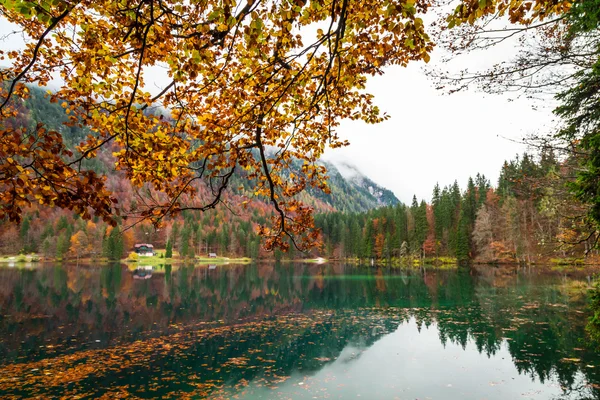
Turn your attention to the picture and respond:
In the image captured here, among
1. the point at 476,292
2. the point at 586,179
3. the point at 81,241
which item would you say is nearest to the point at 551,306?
the point at 476,292

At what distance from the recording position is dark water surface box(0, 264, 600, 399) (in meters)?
10.9

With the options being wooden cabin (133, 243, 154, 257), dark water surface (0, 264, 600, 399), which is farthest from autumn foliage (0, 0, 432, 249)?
wooden cabin (133, 243, 154, 257)

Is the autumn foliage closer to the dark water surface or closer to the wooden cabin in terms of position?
the dark water surface

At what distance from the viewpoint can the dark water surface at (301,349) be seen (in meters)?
10.9

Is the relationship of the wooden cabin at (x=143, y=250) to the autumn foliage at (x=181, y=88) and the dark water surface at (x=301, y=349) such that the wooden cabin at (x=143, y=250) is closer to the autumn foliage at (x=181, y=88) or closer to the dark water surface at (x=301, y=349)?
the dark water surface at (x=301, y=349)

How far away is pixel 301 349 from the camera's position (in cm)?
1556

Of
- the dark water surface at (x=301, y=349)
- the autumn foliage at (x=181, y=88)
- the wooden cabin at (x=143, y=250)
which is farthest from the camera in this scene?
the wooden cabin at (x=143, y=250)

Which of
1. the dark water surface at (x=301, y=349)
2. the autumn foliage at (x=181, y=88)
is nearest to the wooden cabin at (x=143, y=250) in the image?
the dark water surface at (x=301, y=349)

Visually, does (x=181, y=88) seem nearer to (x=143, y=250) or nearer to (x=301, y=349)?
(x=301, y=349)

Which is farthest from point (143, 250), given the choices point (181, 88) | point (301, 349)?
point (181, 88)

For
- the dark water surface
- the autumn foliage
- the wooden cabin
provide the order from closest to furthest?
the autumn foliage, the dark water surface, the wooden cabin

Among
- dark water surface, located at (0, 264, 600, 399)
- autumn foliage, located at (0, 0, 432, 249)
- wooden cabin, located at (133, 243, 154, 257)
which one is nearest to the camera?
autumn foliage, located at (0, 0, 432, 249)

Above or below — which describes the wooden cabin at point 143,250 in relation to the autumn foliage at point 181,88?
below

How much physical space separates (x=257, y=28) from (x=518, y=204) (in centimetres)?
7454
